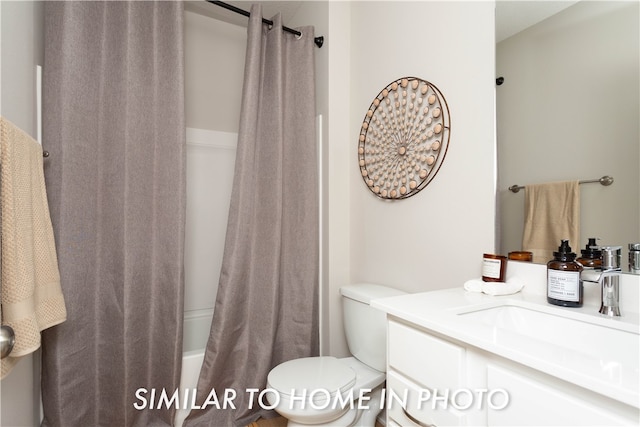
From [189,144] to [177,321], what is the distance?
1.19 meters

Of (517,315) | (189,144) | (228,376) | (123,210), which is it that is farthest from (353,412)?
(189,144)

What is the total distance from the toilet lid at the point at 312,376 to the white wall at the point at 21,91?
36.4 inches

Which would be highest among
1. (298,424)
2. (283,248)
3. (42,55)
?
(42,55)

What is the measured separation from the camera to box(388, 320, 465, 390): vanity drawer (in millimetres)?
766

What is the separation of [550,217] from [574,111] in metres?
0.35

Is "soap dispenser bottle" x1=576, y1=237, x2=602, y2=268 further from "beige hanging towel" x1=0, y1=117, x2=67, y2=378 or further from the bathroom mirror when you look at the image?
"beige hanging towel" x1=0, y1=117, x2=67, y2=378

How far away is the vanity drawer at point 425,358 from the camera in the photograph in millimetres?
766

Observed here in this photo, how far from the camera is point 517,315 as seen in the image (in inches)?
38.6

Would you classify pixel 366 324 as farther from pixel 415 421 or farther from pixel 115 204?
pixel 115 204

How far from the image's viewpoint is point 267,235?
1863mm

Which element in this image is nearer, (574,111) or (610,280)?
(610,280)

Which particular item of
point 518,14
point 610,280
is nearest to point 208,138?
point 518,14

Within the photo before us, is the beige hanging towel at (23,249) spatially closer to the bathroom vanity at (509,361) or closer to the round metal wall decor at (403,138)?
the bathroom vanity at (509,361)

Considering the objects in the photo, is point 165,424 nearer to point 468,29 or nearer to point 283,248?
point 283,248
